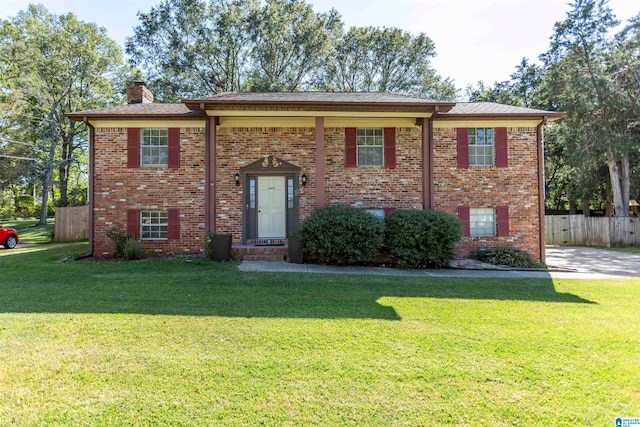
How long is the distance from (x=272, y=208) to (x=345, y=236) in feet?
10.4

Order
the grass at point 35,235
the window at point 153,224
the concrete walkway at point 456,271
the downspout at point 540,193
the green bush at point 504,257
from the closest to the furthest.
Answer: the concrete walkway at point 456,271
the green bush at point 504,257
the window at point 153,224
the downspout at point 540,193
the grass at point 35,235

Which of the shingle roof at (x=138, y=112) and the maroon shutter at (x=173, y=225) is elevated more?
the shingle roof at (x=138, y=112)

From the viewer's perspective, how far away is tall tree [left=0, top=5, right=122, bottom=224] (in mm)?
22062

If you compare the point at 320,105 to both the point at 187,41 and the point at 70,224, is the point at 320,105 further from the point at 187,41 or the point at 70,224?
the point at 187,41

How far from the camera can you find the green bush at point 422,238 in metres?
8.75

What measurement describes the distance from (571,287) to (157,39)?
82.6ft

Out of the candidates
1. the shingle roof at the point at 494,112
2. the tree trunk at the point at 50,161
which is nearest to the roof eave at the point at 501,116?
the shingle roof at the point at 494,112

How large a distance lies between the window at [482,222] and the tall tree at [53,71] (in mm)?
26155

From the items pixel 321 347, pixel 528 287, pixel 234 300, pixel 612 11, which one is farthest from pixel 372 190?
pixel 612 11

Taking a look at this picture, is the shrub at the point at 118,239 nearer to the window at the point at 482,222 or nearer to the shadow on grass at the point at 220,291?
the shadow on grass at the point at 220,291

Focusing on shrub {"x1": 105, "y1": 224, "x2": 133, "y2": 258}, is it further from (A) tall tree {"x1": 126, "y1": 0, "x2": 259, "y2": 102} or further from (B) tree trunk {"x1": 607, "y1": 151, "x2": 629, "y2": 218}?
(B) tree trunk {"x1": 607, "y1": 151, "x2": 629, "y2": 218}

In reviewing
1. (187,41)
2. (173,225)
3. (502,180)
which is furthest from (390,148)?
(187,41)

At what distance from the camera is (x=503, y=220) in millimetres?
10891

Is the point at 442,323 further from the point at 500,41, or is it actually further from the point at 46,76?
the point at 46,76
